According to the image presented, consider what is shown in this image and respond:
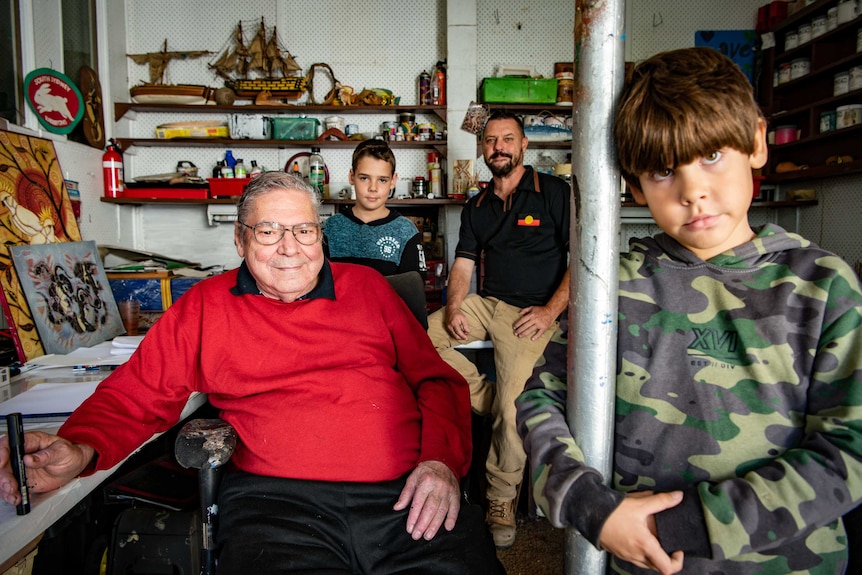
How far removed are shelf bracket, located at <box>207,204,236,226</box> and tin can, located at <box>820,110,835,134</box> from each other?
4468 mm

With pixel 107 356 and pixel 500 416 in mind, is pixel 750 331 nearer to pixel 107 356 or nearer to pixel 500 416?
pixel 500 416

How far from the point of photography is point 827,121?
3918mm

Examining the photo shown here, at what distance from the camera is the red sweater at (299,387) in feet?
4.42

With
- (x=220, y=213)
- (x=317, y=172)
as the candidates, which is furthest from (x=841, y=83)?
(x=220, y=213)

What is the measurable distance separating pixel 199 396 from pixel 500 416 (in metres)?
1.29

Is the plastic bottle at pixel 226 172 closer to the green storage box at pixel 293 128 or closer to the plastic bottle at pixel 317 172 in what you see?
the green storage box at pixel 293 128

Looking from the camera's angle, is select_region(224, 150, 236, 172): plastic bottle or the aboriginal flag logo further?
select_region(224, 150, 236, 172): plastic bottle

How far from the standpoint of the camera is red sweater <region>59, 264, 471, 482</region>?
135 cm

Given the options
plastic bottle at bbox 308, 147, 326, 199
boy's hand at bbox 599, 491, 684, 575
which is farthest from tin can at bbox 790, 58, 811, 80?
boy's hand at bbox 599, 491, 684, 575

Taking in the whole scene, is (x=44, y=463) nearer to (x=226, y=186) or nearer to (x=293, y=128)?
(x=226, y=186)

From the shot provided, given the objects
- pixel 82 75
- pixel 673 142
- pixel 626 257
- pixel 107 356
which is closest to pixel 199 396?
pixel 107 356

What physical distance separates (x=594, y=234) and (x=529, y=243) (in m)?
2.09

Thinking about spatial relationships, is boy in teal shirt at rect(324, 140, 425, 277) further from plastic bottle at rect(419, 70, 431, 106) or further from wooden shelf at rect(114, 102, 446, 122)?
Answer: plastic bottle at rect(419, 70, 431, 106)

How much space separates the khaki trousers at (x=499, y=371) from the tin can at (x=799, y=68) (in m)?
3.28
